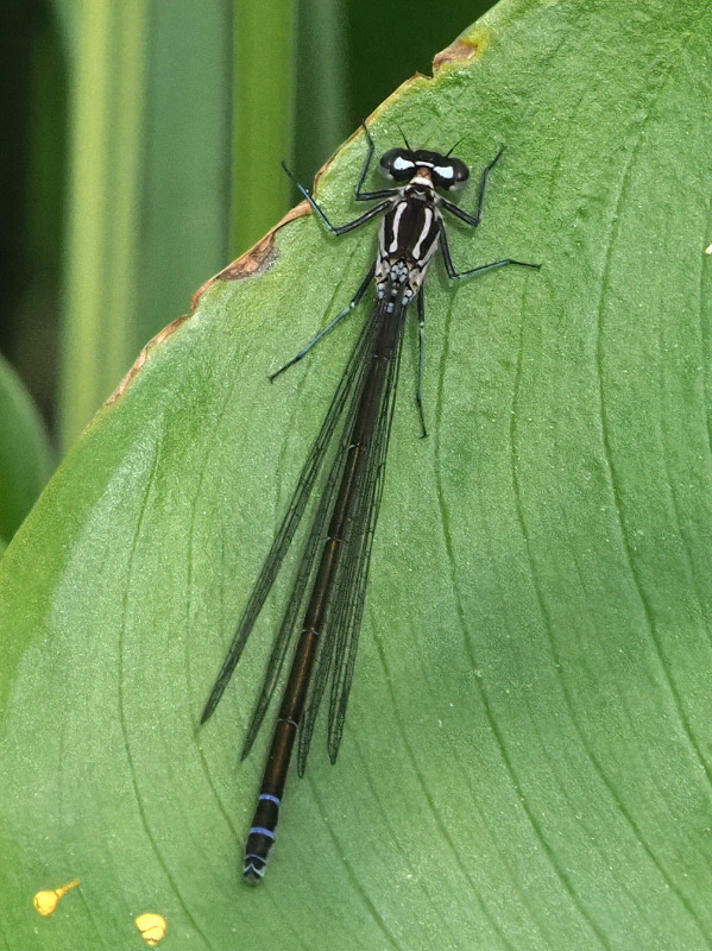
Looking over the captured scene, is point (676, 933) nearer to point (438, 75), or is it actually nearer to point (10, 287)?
point (438, 75)

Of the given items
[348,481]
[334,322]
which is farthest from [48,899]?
[334,322]

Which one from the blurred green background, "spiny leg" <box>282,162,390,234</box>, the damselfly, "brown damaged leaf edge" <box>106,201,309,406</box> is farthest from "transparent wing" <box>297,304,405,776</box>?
the blurred green background

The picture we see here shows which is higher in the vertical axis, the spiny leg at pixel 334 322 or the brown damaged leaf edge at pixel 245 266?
the brown damaged leaf edge at pixel 245 266

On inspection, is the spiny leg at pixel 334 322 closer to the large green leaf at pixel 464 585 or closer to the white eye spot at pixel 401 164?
the large green leaf at pixel 464 585

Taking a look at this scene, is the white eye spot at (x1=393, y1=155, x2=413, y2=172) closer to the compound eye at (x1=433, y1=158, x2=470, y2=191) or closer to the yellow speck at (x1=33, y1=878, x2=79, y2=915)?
the compound eye at (x1=433, y1=158, x2=470, y2=191)

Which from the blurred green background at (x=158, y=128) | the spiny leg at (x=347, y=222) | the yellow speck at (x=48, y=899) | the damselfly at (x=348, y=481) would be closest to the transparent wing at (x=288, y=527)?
the damselfly at (x=348, y=481)

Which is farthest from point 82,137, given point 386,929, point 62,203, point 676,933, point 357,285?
point 676,933

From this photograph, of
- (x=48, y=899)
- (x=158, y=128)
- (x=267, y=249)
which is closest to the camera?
(x=48, y=899)

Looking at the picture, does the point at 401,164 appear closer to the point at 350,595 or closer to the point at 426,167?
the point at 426,167
